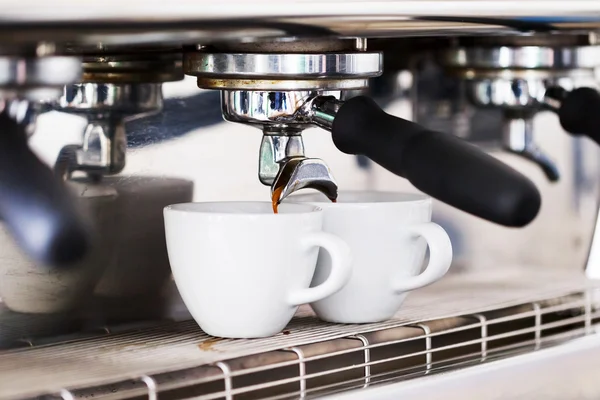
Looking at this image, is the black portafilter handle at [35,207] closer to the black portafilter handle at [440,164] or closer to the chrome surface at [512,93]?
the black portafilter handle at [440,164]

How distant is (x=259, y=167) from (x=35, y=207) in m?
0.13

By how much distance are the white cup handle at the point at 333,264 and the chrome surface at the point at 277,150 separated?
1.7 inches

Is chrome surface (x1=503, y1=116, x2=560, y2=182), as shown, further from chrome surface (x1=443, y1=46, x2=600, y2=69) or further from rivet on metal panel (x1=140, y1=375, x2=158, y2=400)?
rivet on metal panel (x1=140, y1=375, x2=158, y2=400)

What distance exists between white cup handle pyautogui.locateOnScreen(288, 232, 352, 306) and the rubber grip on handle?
7.1 inches

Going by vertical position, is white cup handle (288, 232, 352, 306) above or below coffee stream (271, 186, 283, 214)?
below

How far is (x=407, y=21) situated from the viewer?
1.50 ft

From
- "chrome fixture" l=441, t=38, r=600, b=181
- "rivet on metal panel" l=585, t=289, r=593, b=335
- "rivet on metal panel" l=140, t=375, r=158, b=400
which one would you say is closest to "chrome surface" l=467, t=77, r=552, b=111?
"chrome fixture" l=441, t=38, r=600, b=181

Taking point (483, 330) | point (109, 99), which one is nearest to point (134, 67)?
point (109, 99)

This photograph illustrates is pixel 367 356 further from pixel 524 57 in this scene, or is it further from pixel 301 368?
pixel 524 57

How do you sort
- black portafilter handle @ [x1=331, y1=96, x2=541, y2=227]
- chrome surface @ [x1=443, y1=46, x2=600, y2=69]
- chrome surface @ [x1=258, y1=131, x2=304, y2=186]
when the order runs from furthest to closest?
chrome surface @ [x1=443, y1=46, x2=600, y2=69] < chrome surface @ [x1=258, y1=131, x2=304, y2=186] < black portafilter handle @ [x1=331, y1=96, x2=541, y2=227]

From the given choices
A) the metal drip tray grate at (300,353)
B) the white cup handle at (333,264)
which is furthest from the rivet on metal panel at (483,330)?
the white cup handle at (333,264)

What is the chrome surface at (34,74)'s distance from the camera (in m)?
0.47

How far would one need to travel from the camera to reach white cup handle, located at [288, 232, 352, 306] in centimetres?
51

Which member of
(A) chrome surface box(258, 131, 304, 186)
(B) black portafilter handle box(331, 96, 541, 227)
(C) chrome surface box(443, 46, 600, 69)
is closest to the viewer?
(B) black portafilter handle box(331, 96, 541, 227)
